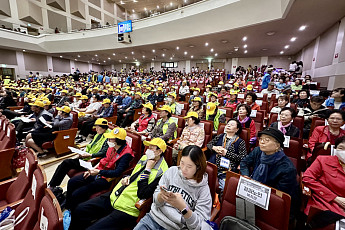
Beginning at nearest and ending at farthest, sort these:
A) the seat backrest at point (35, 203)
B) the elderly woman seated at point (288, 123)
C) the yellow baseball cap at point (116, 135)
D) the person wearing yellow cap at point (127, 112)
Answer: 1. the seat backrest at point (35, 203)
2. the yellow baseball cap at point (116, 135)
3. the elderly woman seated at point (288, 123)
4. the person wearing yellow cap at point (127, 112)

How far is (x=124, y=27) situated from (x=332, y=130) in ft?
46.4

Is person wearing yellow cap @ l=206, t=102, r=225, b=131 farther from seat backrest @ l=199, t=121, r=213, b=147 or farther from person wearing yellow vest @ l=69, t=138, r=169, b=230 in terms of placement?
person wearing yellow vest @ l=69, t=138, r=169, b=230

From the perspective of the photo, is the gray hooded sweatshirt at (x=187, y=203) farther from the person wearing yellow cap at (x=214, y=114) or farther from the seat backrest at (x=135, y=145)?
the person wearing yellow cap at (x=214, y=114)

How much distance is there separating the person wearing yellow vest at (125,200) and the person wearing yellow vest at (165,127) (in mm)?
1317

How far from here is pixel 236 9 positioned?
7398 millimetres

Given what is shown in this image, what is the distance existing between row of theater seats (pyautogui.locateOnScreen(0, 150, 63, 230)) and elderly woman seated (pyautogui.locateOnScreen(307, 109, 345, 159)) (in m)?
2.90

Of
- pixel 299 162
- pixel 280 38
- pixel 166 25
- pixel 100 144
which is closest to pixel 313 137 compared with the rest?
pixel 299 162

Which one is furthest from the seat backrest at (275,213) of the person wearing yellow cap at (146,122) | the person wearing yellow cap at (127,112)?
the person wearing yellow cap at (127,112)

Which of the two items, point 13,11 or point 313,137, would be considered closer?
point 313,137

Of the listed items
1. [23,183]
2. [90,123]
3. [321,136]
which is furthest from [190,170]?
[90,123]

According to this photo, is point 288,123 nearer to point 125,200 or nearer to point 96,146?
point 125,200

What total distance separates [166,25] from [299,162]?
11118 mm

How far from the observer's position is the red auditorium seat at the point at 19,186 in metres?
1.53

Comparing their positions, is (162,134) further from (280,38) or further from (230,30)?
(280,38)
